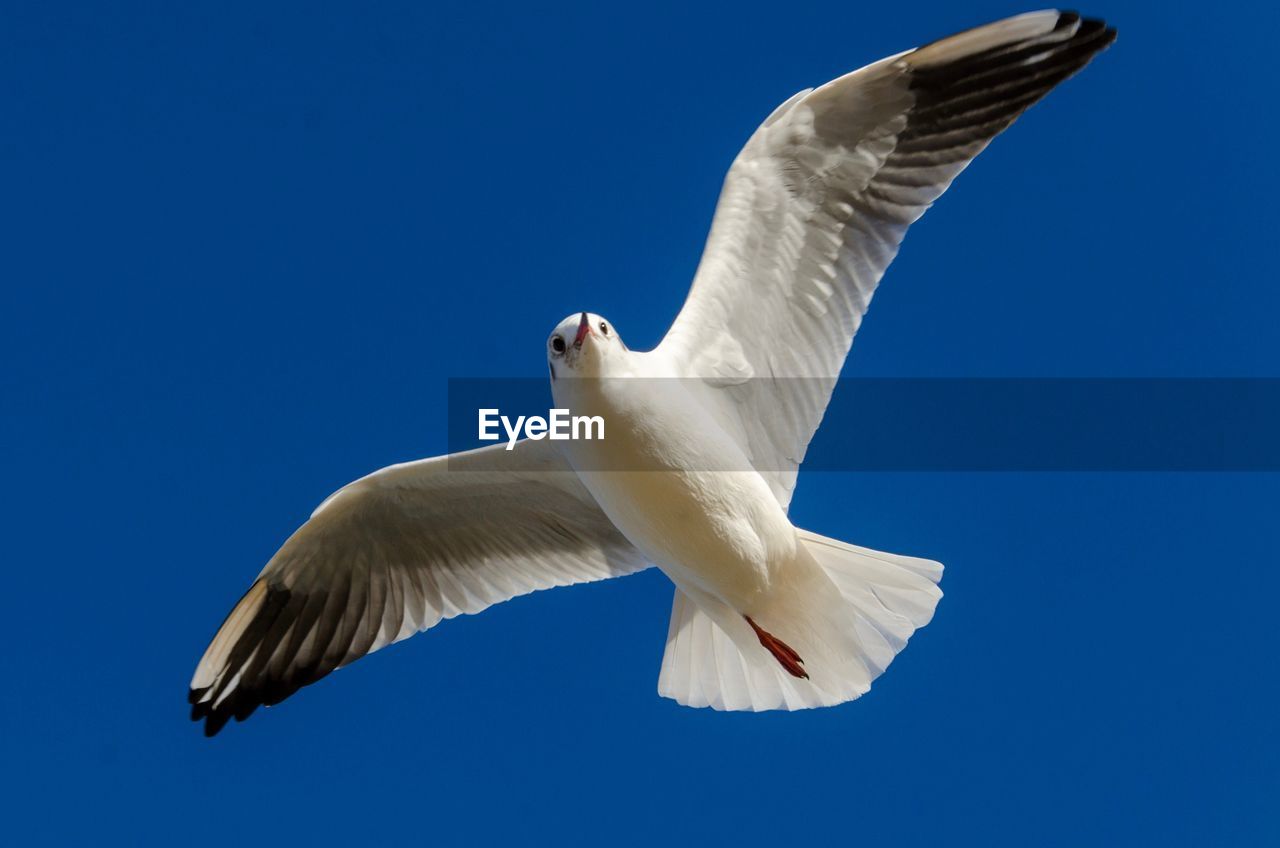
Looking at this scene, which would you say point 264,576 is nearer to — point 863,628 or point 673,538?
point 673,538

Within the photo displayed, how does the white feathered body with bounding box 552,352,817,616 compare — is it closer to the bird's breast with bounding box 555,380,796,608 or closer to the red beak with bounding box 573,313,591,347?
the bird's breast with bounding box 555,380,796,608

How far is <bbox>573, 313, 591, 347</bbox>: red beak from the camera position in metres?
5.64

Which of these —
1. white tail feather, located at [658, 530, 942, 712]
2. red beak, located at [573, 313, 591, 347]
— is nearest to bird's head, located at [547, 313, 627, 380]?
red beak, located at [573, 313, 591, 347]

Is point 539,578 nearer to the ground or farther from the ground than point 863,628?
farther from the ground

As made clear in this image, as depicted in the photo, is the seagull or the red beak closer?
the red beak

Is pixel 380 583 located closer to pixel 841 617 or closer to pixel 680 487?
pixel 680 487

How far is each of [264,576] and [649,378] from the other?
1.98 metres

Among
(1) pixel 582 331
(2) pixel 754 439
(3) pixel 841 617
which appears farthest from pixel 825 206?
(3) pixel 841 617

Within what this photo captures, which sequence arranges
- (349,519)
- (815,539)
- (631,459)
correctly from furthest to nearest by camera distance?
(349,519) → (815,539) → (631,459)

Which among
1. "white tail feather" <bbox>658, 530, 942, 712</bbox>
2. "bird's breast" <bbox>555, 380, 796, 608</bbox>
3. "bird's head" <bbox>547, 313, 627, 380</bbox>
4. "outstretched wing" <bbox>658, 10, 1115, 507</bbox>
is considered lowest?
"white tail feather" <bbox>658, 530, 942, 712</bbox>

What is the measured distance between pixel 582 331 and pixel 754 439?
1016mm

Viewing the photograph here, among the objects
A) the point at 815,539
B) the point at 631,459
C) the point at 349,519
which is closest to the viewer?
the point at 631,459

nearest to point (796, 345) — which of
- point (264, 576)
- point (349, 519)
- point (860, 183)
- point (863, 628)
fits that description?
point (860, 183)

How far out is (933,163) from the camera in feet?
20.7
